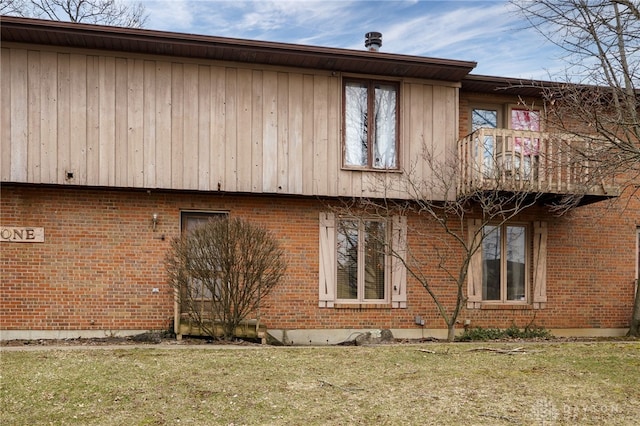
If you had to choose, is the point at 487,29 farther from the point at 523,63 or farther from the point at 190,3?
the point at 190,3

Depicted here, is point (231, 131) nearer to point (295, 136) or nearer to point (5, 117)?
point (295, 136)

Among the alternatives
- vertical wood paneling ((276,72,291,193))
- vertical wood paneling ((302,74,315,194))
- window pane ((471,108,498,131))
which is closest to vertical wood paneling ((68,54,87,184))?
vertical wood paneling ((276,72,291,193))

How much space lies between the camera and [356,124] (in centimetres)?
1155

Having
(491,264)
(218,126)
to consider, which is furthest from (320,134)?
(491,264)

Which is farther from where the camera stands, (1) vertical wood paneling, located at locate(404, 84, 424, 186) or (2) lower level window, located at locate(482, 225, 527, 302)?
(2) lower level window, located at locate(482, 225, 527, 302)

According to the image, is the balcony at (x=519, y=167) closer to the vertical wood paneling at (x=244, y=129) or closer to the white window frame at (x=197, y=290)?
the vertical wood paneling at (x=244, y=129)

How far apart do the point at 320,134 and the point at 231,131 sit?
5.60ft

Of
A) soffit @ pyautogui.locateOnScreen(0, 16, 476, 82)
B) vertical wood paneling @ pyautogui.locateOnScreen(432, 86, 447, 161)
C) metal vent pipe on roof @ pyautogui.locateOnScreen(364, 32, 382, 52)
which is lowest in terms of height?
vertical wood paneling @ pyautogui.locateOnScreen(432, 86, 447, 161)

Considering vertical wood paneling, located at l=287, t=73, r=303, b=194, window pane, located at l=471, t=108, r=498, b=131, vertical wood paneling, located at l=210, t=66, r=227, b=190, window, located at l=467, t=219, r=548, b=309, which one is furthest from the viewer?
window pane, located at l=471, t=108, r=498, b=131

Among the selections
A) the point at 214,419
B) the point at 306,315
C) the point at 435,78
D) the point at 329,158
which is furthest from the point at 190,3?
the point at 214,419

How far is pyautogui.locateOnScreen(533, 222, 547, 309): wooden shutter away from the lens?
1223 centimetres

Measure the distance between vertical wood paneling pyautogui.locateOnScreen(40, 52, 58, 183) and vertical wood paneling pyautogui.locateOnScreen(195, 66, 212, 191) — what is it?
8.09ft

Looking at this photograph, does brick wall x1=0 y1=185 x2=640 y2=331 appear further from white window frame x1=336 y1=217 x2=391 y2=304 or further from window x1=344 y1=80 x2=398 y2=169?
window x1=344 y1=80 x2=398 y2=169

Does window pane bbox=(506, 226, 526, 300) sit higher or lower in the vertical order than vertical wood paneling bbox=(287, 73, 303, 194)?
lower
